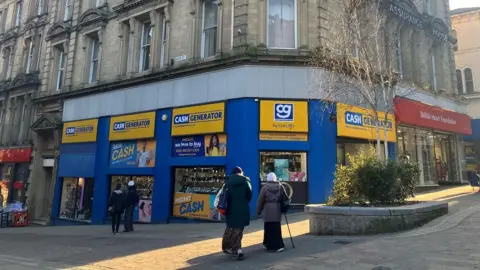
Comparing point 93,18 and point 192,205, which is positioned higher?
point 93,18

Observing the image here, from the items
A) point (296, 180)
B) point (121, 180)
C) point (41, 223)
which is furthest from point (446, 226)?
point (41, 223)

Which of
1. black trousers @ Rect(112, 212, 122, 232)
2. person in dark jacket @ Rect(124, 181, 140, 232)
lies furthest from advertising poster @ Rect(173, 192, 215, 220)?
black trousers @ Rect(112, 212, 122, 232)

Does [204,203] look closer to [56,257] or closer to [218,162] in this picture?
[218,162]

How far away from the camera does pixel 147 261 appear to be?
7.29 m

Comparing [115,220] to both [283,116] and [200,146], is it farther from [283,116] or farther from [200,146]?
[283,116]

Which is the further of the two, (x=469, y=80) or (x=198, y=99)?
(x=469, y=80)

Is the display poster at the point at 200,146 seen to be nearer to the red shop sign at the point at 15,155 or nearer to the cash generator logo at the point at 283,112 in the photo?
the cash generator logo at the point at 283,112

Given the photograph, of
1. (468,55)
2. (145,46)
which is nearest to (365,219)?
(145,46)

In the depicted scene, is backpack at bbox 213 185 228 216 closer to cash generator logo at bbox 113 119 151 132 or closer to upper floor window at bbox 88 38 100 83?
cash generator logo at bbox 113 119 151 132

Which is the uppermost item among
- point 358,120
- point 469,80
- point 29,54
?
A: point 469,80

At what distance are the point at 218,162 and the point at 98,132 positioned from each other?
8543mm

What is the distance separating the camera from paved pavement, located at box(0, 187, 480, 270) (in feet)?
19.3

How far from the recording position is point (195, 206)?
14.5m

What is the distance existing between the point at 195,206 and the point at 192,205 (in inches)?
6.7
